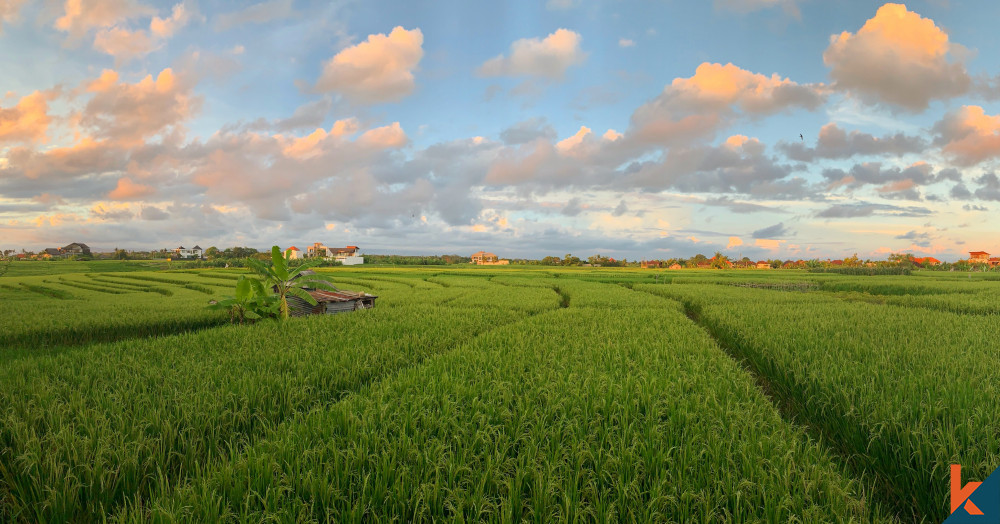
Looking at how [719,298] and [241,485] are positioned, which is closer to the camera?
[241,485]

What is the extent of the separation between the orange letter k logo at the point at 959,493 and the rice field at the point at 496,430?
1417mm

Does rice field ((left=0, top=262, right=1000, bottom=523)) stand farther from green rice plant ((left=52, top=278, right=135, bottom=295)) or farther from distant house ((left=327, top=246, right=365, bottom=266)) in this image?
distant house ((left=327, top=246, right=365, bottom=266))

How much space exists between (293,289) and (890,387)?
12753mm

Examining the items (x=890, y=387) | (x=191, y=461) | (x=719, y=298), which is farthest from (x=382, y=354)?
(x=719, y=298)

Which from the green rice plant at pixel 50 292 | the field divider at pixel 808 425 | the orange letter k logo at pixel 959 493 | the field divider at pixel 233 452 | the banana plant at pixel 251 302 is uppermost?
the orange letter k logo at pixel 959 493

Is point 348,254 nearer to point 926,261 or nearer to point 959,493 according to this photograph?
point 959,493

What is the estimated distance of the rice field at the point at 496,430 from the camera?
9.62 ft

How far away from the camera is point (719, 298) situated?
1808cm

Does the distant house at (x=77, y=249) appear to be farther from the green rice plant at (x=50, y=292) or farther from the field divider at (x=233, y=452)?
the field divider at (x=233, y=452)

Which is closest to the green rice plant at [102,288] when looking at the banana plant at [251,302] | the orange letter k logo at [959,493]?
the banana plant at [251,302]

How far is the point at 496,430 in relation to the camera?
397cm

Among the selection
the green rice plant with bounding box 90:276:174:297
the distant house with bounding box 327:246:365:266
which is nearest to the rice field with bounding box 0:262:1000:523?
the green rice plant with bounding box 90:276:174:297

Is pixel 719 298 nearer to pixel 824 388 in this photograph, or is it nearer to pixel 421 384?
pixel 824 388

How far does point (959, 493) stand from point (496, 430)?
3.12 m
